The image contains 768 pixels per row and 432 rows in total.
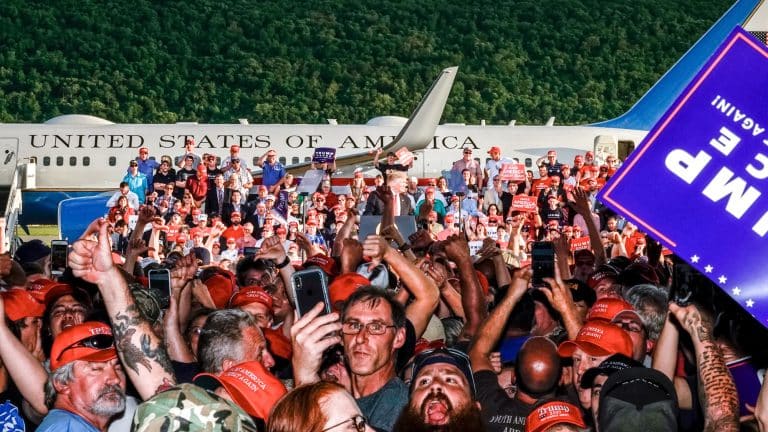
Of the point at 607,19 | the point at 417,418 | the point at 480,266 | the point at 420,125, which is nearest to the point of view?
the point at 417,418

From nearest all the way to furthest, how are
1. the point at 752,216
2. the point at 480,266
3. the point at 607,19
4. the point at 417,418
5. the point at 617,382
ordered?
1. the point at 617,382
2. the point at 417,418
3. the point at 752,216
4. the point at 480,266
5. the point at 607,19

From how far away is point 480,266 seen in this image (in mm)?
8422

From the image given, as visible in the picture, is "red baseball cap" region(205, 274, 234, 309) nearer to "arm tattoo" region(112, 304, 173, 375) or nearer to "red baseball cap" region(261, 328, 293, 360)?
"red baseball cap" region(261, 328, 293, 360)

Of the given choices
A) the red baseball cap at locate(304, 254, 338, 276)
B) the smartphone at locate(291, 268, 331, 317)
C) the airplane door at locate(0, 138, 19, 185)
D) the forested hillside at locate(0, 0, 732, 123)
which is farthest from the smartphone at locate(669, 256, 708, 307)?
the forested hillside at locate(0, 0, 732, 123)

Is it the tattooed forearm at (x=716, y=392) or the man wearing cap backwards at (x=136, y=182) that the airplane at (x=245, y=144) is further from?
the tattooed forearm at (x=716, y=392)

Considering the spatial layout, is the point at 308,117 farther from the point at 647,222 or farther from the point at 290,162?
the point at 647,222

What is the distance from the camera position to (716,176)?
16.1 feet

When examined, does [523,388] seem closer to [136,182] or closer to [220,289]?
[220,289]

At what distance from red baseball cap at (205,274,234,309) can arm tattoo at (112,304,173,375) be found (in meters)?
2.41

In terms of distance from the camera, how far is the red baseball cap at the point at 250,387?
162 inches

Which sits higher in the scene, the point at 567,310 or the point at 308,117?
the point at 567,310

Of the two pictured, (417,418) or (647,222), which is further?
(647,222)

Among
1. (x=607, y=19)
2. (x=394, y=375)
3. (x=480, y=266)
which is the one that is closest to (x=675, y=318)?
(x=394, y=375)

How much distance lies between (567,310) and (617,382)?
214cm
